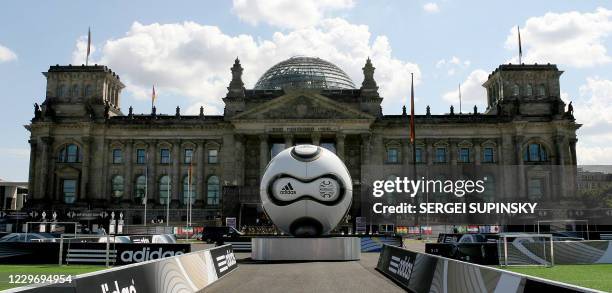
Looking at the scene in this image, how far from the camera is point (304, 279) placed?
17188 mm

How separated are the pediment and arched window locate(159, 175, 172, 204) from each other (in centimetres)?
1356

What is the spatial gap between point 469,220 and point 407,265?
45871 mm

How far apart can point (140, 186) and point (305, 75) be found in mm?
30177

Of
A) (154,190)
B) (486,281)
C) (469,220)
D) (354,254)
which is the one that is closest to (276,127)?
(154,190)

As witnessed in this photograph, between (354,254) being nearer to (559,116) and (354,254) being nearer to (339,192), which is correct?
(339,192)

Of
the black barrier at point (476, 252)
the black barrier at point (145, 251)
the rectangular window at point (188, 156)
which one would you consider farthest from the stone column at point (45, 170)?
the black barrier at point (476, 252)

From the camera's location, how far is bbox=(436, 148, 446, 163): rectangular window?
7906cm

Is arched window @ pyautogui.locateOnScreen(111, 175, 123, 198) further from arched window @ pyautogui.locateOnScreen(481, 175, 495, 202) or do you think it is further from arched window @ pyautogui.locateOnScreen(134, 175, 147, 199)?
arched window @ pyautogui.locateOnScreen(481, 175, 495, 202)

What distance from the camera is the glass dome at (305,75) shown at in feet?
291

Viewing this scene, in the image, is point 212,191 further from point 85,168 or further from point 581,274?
point 581,274

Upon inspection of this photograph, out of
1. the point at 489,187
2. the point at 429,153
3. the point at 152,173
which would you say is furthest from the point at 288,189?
the point at 489,187

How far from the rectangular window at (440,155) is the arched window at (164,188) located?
122 feet

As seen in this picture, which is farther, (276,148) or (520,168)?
(276,148)

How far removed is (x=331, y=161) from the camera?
24438 millimetres
